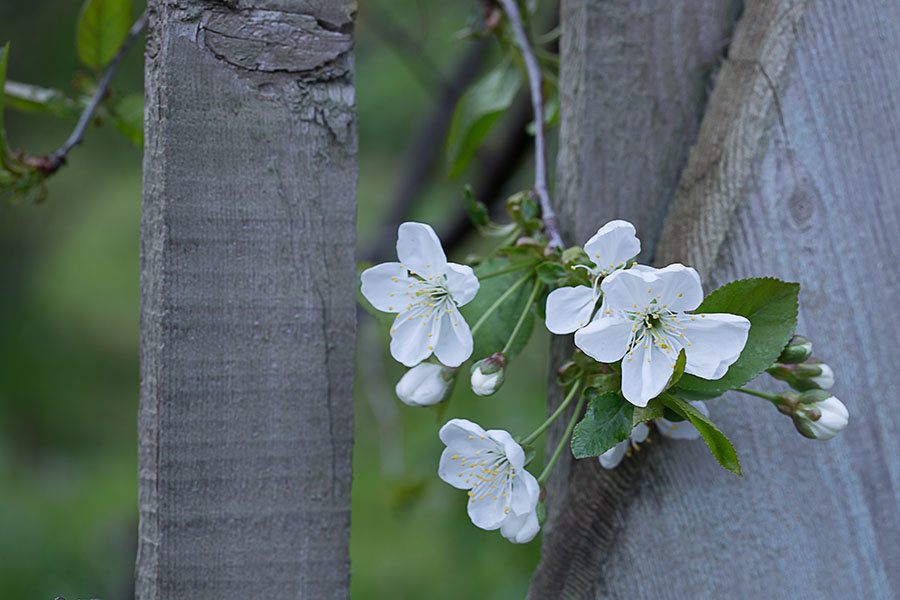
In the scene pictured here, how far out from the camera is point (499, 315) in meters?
0.86

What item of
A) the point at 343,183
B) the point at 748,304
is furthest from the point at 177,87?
the point at 748,304

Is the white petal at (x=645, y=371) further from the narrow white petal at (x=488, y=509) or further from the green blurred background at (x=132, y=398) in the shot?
the green blurred background at (x=132, y=398)

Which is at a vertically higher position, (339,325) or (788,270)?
(788,270)

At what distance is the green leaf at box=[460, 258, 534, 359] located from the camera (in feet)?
2.83

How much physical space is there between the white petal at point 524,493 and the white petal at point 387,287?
229mm

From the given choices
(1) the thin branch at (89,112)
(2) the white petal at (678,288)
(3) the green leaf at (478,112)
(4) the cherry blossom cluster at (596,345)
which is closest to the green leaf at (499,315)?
(4) the cherry blossom cluster at (596,345)

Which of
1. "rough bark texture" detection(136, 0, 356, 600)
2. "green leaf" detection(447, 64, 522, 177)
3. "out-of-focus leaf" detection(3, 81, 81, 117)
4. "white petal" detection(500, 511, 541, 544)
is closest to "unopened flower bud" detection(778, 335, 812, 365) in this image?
"white petal" detection(500, 511, 541, 544)

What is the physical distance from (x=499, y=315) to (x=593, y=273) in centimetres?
17

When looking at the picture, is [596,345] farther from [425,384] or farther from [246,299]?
[246,299]

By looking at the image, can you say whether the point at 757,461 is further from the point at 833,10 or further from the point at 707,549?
the point at 833,10

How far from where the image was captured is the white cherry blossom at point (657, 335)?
653mm

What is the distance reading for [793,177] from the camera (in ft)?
2.96

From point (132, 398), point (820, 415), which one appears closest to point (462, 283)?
point (820, 415)

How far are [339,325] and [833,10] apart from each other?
74 cm
